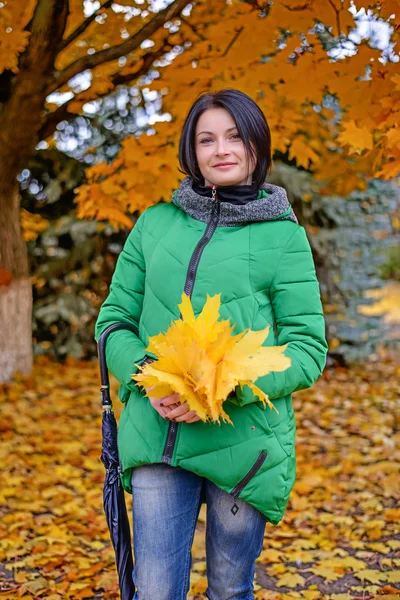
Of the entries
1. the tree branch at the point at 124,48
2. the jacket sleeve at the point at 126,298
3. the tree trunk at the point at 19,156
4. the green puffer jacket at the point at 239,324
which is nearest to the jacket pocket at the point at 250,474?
the green puffer jacket at the point at 239,324

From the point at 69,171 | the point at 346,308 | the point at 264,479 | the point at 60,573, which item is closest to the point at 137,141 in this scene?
the point at 60,573

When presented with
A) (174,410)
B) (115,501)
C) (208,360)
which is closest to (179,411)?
(174,410)

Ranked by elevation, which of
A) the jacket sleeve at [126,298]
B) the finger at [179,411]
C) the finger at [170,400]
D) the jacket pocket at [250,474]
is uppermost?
the jacket sleeve at [126,298]

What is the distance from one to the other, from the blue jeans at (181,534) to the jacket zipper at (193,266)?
0.19 feet

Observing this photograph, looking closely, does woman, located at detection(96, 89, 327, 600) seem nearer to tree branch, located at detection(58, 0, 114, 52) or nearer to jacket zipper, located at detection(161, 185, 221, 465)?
jacket zipper, located at detection(161, 185, 221, 465)

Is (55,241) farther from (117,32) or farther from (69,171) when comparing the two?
(117,32)

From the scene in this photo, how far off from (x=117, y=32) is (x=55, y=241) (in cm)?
368

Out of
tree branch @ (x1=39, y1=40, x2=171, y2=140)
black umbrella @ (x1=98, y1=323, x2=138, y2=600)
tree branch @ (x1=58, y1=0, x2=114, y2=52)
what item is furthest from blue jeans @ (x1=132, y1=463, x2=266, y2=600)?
tree branch @ (x1=39, y1=40, x2=171, y2=140)

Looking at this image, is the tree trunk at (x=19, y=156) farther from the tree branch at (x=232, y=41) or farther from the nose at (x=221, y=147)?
the nose at (x=221, y=147)

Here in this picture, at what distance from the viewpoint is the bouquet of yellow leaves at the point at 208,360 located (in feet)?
4.48

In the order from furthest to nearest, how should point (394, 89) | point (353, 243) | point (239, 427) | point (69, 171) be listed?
point (353, 243)
point (69, 171)
point (394, 89)
point (239, 427)

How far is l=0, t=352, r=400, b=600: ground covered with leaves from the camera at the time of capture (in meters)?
2.83

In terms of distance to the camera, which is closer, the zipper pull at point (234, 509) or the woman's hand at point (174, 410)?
the woman's hand at point (174, 410)

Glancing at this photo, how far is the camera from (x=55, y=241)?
7246mm
